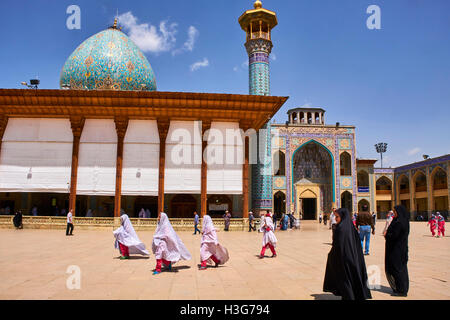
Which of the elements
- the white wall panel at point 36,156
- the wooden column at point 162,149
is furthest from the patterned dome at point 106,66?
the wooden column at point 162,149

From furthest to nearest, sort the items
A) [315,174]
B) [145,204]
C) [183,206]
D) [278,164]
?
[315,174]
[278,164]
[145,204]
[183,206]

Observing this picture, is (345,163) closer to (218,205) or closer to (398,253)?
(218,205)

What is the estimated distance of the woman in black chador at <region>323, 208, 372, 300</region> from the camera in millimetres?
3936

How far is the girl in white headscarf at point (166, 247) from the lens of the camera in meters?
6.15

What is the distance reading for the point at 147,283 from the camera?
514 cm

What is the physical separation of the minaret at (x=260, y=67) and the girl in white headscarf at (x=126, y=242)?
14.0 meters

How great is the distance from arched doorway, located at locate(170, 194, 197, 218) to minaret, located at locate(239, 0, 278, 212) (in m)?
3.92

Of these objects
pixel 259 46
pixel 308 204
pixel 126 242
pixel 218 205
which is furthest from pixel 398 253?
pixel 308 204

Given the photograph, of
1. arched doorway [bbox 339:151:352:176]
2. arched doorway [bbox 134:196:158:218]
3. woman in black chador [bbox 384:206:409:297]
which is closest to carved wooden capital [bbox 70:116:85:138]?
arched doorway [bbox 134:196:158:218]

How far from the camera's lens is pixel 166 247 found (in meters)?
6.24

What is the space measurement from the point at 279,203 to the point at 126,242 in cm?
2571

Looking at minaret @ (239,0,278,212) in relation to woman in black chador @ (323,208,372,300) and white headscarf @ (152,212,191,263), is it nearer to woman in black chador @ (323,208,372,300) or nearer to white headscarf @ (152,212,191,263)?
white headscarf @ (152,212,191,263)
